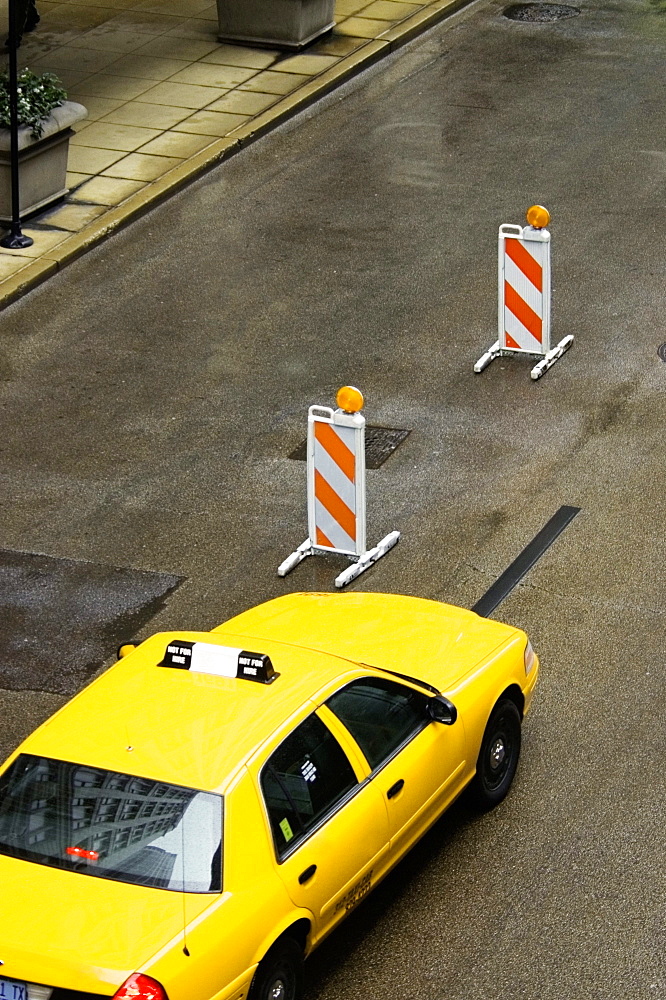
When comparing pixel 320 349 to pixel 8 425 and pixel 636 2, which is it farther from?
pixel 636 2

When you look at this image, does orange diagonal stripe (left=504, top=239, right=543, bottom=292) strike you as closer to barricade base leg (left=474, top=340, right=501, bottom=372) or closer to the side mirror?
barricade base leg (left=474, top=340, right=501, bottom=372)

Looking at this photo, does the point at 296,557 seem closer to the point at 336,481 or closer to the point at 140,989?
the point at 336,481

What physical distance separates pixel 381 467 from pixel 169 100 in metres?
10.3

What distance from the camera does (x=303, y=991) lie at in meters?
7.16

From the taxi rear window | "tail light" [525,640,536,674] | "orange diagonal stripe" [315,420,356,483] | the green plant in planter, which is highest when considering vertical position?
the taxi rear window

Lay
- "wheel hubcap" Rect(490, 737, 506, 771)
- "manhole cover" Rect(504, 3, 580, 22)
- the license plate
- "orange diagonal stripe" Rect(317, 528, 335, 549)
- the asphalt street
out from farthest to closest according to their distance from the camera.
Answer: "manhole cover" Rect(504, 3, 580, 22)
"orange diagonal stripe" Rect(317, 528, 335, 549)
"wheel hubcap" Rect(490, 737, 506, 771)
the asphalt street
the license plate

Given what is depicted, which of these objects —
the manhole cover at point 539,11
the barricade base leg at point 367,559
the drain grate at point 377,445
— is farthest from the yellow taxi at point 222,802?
the manhole cover at point 539,11

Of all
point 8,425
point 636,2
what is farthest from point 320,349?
point 636,2

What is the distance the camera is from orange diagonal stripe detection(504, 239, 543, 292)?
13.9 metres

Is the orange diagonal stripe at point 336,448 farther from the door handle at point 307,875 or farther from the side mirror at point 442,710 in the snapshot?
the door handle at point 307,875

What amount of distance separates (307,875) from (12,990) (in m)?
1.38

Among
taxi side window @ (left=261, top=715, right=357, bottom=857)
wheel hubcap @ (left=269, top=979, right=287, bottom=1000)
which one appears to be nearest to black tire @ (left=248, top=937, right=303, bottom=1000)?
wheel hubcap @ (left=269, top=979, right=287, bottom=1000)

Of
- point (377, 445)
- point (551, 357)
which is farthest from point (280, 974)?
point (551, 357)

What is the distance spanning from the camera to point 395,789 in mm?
7477
